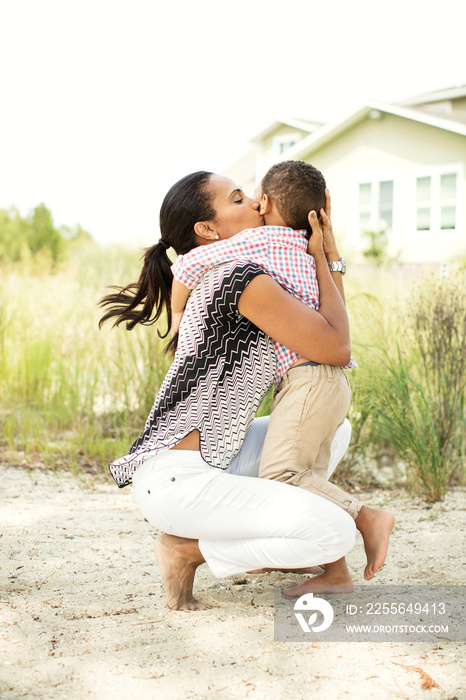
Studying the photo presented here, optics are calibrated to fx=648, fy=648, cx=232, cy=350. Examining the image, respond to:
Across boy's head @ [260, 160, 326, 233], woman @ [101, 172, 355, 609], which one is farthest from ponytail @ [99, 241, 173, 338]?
boy's head @ [260, 160, 326, 233]

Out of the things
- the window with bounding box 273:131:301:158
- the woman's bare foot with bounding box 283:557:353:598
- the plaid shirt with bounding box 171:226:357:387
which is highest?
the window with bounding box 273:131:301:158

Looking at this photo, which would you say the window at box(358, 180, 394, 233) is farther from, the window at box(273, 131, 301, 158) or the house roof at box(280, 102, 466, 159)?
the window at box(273, 131, 301, 158)

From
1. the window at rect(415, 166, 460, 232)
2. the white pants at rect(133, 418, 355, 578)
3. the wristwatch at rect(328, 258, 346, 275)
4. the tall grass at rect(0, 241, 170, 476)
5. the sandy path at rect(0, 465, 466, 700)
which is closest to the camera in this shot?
the sandy path at rect(0, 465, 466, 700)

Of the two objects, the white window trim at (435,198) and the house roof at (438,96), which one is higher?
the house roof at (438,96)

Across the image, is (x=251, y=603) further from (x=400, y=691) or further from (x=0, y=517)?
(x=0, y=517)

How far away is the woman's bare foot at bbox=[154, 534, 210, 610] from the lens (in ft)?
6.57

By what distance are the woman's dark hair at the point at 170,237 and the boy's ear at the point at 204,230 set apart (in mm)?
16

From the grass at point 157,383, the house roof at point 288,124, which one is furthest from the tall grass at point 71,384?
the house roof at point 288,124

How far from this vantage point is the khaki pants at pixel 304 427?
76.5 inches

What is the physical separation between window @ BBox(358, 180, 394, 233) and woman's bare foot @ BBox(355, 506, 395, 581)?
609 inches

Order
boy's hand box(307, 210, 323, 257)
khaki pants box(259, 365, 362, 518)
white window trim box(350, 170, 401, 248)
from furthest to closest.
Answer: white window trim box(350, 170, 401, 248) < boy's hand box(307, 210, 323, 257) < khaki pants box(259, 365, 362, 518)

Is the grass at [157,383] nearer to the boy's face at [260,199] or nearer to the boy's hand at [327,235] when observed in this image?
the boy's hand at [327,235]

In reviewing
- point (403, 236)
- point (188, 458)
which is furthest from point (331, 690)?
point (403, 236)

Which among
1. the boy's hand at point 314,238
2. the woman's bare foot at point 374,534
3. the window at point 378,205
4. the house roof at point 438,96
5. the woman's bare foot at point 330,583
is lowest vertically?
the woman's bare foot at point 330,583
